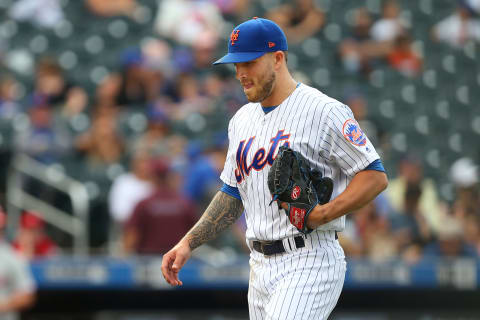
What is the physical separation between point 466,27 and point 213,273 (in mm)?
5987

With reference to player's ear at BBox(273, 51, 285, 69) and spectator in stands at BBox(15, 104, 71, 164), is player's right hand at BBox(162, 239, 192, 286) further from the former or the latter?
spectator in stands at BBox(15, 104, 71, 164)

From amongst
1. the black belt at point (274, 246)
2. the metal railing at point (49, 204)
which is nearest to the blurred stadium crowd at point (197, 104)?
the metal railing at point (49, 204)

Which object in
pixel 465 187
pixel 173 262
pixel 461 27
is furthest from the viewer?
pixel 461 27

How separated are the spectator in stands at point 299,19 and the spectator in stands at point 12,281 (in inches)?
218

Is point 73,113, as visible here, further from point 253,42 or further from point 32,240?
point 253,42

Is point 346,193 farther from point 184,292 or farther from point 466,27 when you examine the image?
point 466,27

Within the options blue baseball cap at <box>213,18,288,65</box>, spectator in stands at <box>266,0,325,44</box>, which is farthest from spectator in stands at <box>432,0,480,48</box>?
blue baseball cap at <box>213,18,288,65</box>

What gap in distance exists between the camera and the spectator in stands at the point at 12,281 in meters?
6.93

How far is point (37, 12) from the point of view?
10.8 metres

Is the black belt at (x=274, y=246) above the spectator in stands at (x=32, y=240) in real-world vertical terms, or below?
above

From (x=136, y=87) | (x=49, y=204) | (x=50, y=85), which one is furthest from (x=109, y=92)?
(x=49, y=204)

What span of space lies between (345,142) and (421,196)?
16.3 ft

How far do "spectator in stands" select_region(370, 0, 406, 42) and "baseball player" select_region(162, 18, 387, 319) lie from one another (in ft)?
25.2

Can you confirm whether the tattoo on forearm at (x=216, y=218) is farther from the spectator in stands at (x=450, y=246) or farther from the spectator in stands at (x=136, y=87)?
the spectator in stands at (x=136, y=87)
